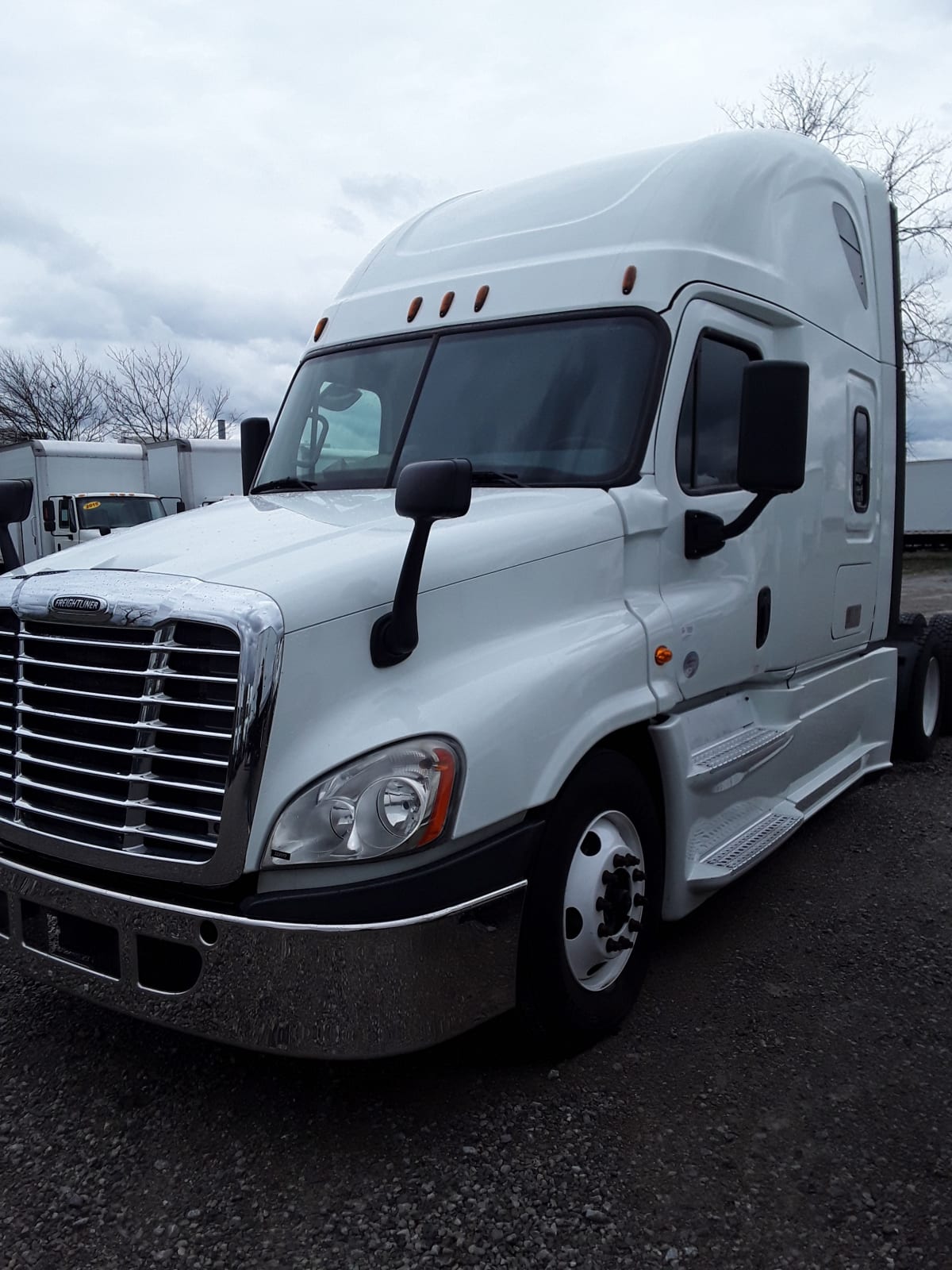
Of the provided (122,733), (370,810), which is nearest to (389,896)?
(370,810)

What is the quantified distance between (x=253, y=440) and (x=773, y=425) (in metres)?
2.60

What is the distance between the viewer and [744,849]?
13.4 feet

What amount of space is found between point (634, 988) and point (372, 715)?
145 centimetres

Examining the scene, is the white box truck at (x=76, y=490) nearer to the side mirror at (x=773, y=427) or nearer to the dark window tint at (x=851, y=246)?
the dark window tint at (x=851, y=246)

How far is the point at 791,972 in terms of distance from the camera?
399cm

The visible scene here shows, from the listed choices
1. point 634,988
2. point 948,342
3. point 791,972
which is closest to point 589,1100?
point 634,988

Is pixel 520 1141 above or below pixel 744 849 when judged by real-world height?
below

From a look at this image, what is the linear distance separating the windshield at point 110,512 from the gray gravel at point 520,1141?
1905cm

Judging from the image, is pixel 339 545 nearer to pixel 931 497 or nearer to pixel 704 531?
pixel 704 531

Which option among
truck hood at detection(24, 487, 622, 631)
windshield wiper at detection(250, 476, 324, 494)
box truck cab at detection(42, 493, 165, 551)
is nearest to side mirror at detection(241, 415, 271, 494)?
windshield wiper at detection(250, 476, 324, 494)

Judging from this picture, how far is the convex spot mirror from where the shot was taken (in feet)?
11.5

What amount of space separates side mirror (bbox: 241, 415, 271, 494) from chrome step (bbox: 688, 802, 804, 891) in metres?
2.75

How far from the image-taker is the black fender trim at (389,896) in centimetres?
261

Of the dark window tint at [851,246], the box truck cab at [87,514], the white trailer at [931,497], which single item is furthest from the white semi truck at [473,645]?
the white trailer at [931,497]
